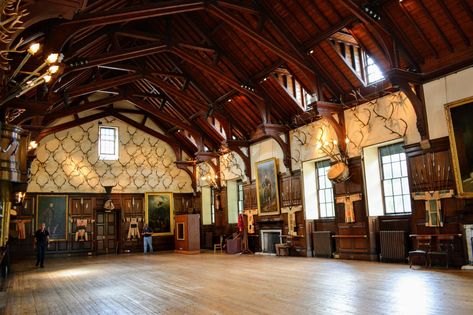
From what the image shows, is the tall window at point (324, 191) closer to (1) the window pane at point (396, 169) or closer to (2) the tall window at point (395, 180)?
(2) the tall window at point (395, 180)

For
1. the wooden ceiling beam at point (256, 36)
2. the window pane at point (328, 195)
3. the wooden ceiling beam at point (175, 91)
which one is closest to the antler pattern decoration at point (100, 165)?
the wooden ceiling beam at point (175, 91)

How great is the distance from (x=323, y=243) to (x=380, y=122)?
4038 mm

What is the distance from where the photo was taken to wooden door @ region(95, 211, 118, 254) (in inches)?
705

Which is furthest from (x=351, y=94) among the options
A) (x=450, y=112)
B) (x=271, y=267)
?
(x=271, y=267)

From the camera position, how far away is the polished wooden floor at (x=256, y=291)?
5.21 m

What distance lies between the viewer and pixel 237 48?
12633mm

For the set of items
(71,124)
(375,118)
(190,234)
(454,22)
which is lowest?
(190,234)

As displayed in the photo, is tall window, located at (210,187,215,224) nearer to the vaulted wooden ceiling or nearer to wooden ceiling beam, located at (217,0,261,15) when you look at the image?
the vaulted wooden ceiling

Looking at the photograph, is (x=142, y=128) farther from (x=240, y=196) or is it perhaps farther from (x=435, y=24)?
(x=435, y=24)

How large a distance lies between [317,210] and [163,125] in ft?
32.8

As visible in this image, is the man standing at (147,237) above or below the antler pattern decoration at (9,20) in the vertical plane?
below

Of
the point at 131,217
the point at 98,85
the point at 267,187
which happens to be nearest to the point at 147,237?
the point at 131,217

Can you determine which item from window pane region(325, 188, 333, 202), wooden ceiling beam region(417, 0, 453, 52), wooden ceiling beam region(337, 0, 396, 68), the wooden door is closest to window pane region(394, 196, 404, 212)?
window pane region(325, 188, 333, 202)

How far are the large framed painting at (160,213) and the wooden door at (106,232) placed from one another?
154cm
